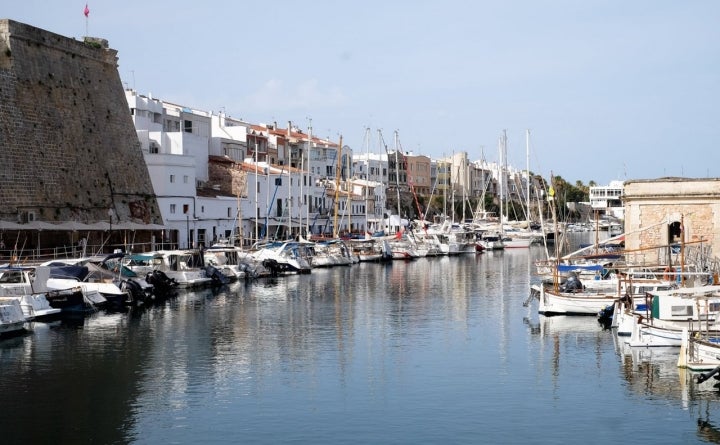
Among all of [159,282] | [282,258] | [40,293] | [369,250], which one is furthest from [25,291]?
[369,250]

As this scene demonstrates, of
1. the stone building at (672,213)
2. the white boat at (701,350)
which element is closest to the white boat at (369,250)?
the stone building at (672,213)

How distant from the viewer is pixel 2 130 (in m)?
47.1

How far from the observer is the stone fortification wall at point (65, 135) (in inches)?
1887

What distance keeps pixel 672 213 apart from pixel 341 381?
1016 inches

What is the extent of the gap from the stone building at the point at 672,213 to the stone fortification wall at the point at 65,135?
2965 cm

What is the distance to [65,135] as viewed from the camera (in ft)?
173

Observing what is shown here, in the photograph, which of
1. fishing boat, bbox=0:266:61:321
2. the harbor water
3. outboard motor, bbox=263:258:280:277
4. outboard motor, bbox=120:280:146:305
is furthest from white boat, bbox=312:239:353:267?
fishing boat, bbox=0:266:61:321

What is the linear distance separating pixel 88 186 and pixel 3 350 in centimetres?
2637

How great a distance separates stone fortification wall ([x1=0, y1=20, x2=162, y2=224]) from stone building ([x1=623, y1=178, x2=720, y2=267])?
97.3 ft

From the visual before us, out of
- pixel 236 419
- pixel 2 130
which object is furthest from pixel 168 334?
pixel 2 130

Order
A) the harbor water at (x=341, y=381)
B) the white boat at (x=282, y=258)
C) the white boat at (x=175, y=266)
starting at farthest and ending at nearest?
the white boat at (x=282, y=258)
the white boat at (x=175, y=266)
the harbor water at (x=341, y=381)

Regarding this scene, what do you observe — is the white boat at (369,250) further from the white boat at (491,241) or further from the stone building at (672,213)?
the stone building at (672,213)

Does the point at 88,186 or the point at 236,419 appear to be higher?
the point at 88,186

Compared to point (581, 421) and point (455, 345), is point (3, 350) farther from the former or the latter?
point (581, 421)
